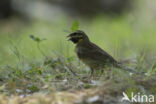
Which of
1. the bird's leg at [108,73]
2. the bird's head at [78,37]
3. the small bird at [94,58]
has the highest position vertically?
the bird's head at [78,37]

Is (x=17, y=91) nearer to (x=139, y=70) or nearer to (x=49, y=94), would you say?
(x=49, y=94)

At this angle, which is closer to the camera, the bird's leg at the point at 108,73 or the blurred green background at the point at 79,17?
the bird's leg at the point at 108,73

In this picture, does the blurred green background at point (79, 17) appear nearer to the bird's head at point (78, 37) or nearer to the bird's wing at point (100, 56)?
the bird's head at point (78, 37)

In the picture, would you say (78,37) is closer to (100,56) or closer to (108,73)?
(100,56)

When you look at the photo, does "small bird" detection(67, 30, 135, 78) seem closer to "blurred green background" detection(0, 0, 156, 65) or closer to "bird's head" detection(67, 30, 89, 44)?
"bird's head" detection(67, 30, 89, 44)

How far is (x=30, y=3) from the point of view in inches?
658

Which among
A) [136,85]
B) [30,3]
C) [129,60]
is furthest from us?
[30,3]

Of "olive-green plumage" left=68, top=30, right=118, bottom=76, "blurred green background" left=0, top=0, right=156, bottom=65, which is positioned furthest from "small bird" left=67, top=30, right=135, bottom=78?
"blurred green background" left=0, top=0, right=156, bottom=65

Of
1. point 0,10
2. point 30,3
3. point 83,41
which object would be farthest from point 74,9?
point 83,41

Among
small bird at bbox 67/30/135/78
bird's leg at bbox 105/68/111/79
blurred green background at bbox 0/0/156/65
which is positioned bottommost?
bird's leg at bbox 105/68/111/79

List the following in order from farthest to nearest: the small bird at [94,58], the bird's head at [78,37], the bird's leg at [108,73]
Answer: the bird's head at [78,37], the small bird at [94,58], the bird's leg at [108,73]

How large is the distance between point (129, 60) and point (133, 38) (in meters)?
3.35

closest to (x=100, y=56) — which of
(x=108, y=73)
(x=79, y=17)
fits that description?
(x=108, y=73)

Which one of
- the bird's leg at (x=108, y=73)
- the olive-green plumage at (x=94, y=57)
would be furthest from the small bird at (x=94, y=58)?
the bird's leg at (x=108, y=73)
